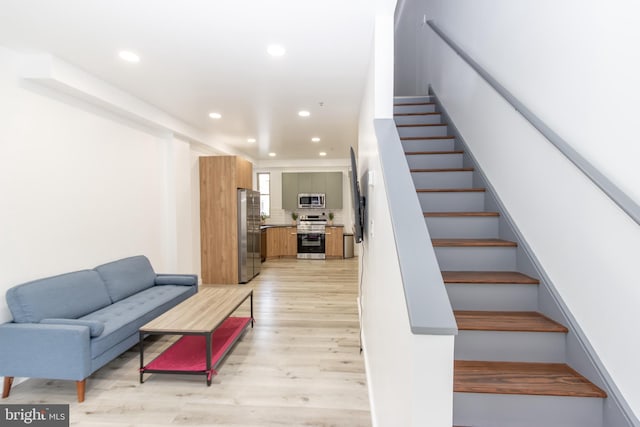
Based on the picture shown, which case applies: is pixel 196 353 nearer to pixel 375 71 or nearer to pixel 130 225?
pixel 130 225

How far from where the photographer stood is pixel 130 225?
3832 mm

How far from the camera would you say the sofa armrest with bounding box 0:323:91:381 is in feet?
7.08

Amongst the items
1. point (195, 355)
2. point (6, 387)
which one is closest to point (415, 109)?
point (195, 355)

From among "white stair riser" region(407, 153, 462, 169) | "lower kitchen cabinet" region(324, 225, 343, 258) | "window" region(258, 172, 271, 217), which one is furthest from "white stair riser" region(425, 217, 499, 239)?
"window" region(258, 172, 271, 217)

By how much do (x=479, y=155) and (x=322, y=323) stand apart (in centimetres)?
252

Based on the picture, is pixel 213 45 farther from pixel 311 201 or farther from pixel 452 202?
pixel 311 201

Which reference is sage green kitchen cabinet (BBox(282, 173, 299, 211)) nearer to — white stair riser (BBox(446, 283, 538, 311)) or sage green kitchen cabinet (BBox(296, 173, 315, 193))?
sage green kitchen cabinet (BBox(296, 173, 315, 193))

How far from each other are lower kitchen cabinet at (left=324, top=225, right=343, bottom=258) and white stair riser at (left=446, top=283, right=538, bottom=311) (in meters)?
6.12

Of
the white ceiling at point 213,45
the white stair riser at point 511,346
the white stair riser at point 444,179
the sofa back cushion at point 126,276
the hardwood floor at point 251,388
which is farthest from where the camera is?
the sofa back cushion at point 126,276

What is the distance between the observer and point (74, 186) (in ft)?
9.95

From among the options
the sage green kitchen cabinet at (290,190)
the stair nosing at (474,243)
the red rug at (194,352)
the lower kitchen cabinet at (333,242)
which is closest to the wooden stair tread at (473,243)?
the stair nosing at (474,243)

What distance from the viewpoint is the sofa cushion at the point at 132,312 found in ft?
7.87

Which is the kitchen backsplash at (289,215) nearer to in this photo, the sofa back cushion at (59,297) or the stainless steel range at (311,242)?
the stainless steel range at (311,242)

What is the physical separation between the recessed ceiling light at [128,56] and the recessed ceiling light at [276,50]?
45.1 inches
